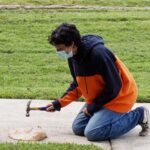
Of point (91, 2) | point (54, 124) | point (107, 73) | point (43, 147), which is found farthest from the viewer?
point (91, 2)

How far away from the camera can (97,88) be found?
6.13 metres

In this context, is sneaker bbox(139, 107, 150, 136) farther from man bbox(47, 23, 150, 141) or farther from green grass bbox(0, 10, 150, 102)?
green grass bbox(0, 10, 150, 102)

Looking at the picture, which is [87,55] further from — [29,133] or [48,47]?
[48,47]

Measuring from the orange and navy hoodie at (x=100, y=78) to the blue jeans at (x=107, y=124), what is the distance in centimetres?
6

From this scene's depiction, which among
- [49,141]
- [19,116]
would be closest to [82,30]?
[19,116]

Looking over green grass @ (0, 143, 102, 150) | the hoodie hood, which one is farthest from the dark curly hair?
green grass @ (0, 143, 102, 150)

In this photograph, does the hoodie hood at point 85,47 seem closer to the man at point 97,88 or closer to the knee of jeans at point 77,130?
the man at point 97,88

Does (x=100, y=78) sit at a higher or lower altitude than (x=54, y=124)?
higher

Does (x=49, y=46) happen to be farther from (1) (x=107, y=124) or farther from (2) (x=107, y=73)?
(2) (x=107, y=73)

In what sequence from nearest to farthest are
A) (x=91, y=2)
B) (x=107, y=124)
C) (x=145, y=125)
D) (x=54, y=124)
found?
(x=107, y=124), (x=145, y=125), (x=54, y=124), (x=91, y=2)

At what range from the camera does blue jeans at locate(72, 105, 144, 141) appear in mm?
6174

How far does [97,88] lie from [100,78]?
0.12 meters

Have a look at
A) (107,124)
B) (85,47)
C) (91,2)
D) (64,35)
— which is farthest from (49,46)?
(64,35)

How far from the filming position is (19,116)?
6.96 meters
